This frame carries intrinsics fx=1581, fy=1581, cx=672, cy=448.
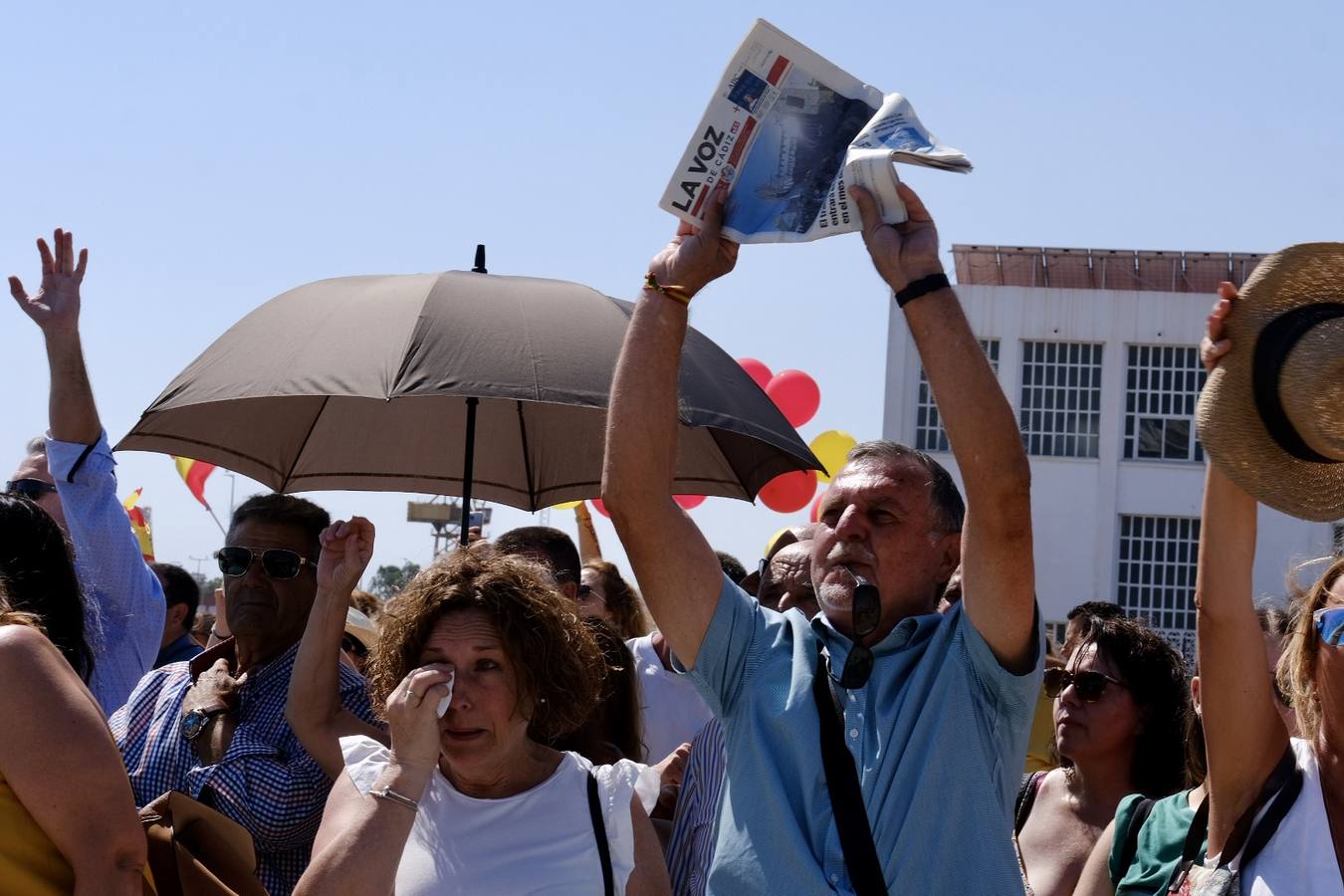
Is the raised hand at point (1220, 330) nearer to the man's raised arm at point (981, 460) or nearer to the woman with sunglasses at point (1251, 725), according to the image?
the woman with sunglasses at point (1251, 725)

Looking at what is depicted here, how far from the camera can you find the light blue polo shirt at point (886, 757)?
2.80m

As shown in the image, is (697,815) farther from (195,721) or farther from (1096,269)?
(1096,269)

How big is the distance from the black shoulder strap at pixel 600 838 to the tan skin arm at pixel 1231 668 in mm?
1243

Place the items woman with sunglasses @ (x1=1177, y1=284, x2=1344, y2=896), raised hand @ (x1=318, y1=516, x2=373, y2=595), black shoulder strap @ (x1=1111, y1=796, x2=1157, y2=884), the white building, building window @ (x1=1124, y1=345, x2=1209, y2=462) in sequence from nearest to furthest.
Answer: woman with sunglasses @ (x1=1177, y1=284, x2=1344, y2=896) < black shoulder strap @ (x1=1111, y1=796, x2=1157, y2=884) < raised hand @ (x1=318, y1=516, x2=373, y2=595) < the white building < building window @ (x1=1124, y1=345, x2=1209, y2=462)

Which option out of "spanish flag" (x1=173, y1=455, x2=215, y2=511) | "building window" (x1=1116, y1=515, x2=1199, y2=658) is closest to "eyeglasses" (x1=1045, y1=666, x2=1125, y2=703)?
"spanish flag" (x1=173, y1=455, x2=215, y2=511)

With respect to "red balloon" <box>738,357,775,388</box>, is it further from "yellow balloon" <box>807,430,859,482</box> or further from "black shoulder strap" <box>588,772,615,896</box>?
"black shoulder strap" <box>588,772,615,896</box>

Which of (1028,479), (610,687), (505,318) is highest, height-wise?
(505,318)

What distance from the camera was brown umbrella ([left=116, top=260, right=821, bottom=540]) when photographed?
14.2 ft

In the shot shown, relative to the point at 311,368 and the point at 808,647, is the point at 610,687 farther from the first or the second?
the point at 808,647

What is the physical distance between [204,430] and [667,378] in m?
2.66

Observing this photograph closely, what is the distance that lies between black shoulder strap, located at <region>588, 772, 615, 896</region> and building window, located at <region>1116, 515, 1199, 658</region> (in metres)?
34.1

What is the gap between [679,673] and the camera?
3.50m

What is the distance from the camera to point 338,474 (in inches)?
216

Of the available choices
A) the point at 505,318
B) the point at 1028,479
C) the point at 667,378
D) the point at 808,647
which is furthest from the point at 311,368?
the point at 1028,479
